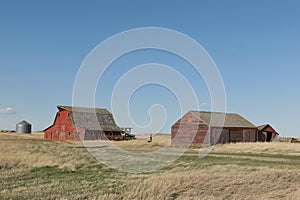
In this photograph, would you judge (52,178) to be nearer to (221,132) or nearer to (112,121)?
(221,132)

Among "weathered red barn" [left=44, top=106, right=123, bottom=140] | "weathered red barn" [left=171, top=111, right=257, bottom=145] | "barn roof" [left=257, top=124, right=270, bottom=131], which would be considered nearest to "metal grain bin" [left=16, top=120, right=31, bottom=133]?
"weathered red barn" [left=44, top=106, right=123, bottom=140]

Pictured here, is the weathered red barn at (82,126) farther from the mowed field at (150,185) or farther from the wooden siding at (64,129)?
the mowed field at (150,185)

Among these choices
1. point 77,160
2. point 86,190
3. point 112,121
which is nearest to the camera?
point 86,190

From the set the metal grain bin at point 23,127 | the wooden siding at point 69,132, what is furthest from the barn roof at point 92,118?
the metal grain bin at point 23,127

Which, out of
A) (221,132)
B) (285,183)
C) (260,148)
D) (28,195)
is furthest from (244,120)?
(28,195)

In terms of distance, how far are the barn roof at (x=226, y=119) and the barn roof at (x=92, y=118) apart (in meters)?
22.9

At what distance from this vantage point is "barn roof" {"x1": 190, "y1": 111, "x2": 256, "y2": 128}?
60.7m

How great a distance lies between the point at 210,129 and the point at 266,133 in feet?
53.0

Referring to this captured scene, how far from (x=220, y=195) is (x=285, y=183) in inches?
166

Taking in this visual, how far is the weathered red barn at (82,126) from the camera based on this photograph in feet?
238

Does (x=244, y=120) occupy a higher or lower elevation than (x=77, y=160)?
higher

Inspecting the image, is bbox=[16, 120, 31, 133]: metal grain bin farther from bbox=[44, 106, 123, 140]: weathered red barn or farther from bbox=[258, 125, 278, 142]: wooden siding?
bbox=[258, 125, 278, 142]: wooden siding

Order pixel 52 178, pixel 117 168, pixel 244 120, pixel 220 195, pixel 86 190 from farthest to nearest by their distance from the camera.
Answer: pixel 244 120 < pixel 117 168 < pixel 52 178 < pixel 86 190 < pixel 220 195

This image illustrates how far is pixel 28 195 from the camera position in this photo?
1638 centimetres
